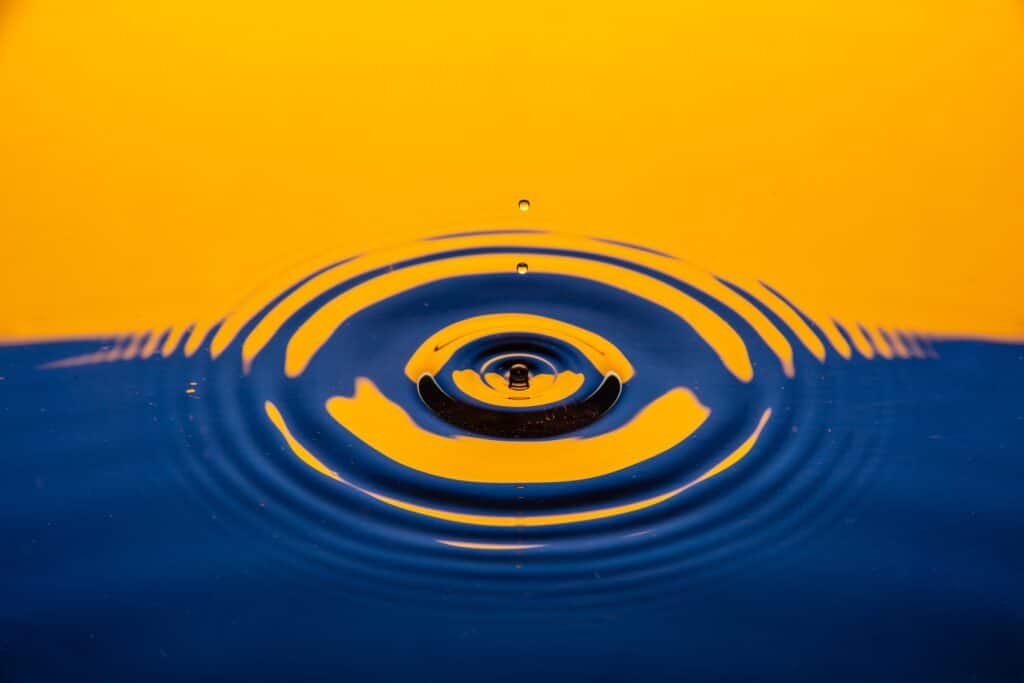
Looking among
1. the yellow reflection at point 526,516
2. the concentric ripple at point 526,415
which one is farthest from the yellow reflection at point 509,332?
the yellow reflection at point 526,516

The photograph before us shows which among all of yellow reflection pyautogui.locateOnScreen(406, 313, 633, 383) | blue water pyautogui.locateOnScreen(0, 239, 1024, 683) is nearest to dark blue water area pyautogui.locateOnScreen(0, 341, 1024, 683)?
blue water pyautogui.locateOnScreen(0, 239, 1024, 683)

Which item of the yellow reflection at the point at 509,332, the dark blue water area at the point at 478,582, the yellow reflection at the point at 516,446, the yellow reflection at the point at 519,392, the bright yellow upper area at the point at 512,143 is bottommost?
the dark blue water area at the point at 478,582

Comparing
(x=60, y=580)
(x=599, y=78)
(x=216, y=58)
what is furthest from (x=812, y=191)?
(x=60, y=580)

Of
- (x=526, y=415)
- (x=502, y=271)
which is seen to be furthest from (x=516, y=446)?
(x=502, y=271)

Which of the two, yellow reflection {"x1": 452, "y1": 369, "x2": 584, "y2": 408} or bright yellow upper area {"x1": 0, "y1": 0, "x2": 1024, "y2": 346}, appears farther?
bright yellow upper area {"x1": 0, "y1": 0, "x2": 1024, "y2": 346}

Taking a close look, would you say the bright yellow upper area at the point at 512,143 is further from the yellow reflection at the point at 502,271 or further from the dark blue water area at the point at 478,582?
the dark blue water area at the point at 478,582

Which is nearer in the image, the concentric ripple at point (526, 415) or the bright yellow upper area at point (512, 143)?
the concentric ripple at point (526, 415)

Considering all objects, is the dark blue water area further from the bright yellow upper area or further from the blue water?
the bright yellow upper area
